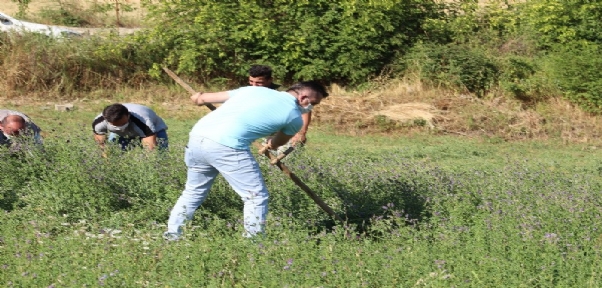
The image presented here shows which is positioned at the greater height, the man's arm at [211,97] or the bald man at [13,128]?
the man's arm at [211,97]

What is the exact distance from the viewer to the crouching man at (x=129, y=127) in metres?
8.95

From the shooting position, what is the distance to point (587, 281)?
6004mm

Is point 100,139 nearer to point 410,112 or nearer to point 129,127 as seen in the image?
point 129,127

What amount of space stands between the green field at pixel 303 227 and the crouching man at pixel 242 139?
18 cm

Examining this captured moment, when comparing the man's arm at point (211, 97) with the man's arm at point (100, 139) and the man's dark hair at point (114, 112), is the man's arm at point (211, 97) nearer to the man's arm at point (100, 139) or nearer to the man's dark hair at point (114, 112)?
the man's dark hair at point (114, 112)

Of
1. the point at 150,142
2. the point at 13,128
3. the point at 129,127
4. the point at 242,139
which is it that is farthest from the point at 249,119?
the point at 13,128

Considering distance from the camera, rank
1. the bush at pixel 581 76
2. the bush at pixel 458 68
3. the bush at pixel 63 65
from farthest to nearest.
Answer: the bush at pixel 63 65
the bush at pixel 458 68
the bush at pixel 581 76

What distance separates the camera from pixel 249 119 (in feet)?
22.7

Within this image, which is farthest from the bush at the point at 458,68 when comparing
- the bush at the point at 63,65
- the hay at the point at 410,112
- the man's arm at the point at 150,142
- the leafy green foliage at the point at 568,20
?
the man's arm at the point at 150,142

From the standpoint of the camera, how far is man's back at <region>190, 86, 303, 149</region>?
22.6ft

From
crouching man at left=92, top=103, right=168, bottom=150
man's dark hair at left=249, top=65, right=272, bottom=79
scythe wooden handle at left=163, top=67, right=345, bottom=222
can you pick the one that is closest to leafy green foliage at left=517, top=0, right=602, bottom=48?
man's dark hair at left=249, top=65, right=272, bottom=79

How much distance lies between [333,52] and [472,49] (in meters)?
2.44

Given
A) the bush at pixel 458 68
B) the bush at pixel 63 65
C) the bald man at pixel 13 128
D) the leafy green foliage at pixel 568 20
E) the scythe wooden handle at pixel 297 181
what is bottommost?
the bush at pixel 63 65

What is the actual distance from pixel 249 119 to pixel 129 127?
2.67 meters
